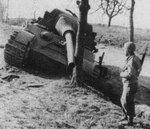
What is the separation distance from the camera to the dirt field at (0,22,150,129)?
748cm

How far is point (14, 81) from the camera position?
34.7ft

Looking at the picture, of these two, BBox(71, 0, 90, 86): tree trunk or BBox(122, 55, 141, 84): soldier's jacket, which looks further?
BBox(71, 0, 90, 86): tree trunk

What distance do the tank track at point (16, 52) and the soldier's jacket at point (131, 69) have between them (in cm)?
444

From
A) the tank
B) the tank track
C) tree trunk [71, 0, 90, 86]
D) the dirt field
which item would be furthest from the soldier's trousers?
the tank track

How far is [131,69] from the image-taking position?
24.8 ft

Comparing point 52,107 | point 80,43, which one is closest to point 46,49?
point 80,43

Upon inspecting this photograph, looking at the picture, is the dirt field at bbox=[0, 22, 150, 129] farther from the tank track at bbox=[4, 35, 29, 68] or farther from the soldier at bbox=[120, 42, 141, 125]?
the tank track at bbox=[4, 35, 29, 68]

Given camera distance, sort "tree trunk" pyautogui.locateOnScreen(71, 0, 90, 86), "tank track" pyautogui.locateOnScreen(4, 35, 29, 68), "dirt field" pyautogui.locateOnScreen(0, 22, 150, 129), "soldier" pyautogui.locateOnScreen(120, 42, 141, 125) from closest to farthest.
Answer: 1. "dirt field" pyautogui.locateOnScreen(0, 22, 150, 129)
2. "soldier" pyautogui.locateOnScreen(120, 42, 141, 125)
3. "tree trunk" pyautogui.locateOnScreen(71, 0, 90, 86)
4. "tank track" pyautogui.locateOnScreen(4, 35, 29, 68)

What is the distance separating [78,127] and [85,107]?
1124 mm

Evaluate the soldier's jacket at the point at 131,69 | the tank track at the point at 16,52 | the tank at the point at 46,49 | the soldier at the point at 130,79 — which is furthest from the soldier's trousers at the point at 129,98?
the tank track at the point at 16,52

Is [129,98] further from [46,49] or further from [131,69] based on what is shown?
[46,49]

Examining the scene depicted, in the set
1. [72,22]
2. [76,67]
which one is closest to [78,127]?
[76,67]

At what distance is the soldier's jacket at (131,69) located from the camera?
298 inches

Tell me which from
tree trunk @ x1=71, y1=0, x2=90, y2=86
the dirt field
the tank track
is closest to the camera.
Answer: the dirt field
